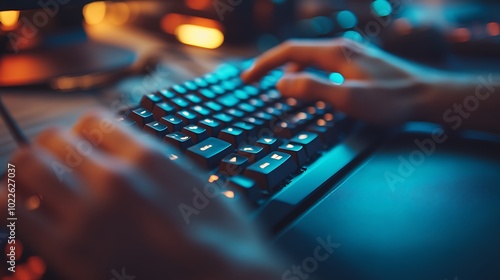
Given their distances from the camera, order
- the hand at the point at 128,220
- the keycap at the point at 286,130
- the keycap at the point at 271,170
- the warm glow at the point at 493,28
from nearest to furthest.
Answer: the hand at the point at 128,220 → the keycap at the point at 271,170 → the keycap at the point at 286,130 → the warm glow at the point at 493,28

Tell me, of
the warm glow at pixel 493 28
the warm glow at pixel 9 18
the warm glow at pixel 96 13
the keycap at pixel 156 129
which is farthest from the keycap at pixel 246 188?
the warm glow at pixel 96 13

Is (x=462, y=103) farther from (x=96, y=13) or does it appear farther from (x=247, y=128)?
(x=96, y=13)

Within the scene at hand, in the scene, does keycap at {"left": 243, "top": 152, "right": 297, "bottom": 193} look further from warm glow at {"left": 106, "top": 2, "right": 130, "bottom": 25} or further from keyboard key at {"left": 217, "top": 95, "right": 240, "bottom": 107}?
warm glow at {"left": 106, "top": 2, "right": 130, "bottom": 25}

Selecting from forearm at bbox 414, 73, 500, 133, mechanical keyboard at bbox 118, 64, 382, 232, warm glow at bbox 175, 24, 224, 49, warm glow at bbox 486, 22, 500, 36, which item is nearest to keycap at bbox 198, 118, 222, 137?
mechanical keyboard at bbox 118, 64, 382, 232

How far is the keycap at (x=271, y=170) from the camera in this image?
0.42 meters

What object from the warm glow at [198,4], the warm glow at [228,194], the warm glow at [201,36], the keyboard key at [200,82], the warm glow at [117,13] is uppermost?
the warm glow at [228,194]

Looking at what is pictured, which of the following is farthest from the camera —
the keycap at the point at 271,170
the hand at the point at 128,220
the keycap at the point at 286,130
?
the keycap at the point at 286,130

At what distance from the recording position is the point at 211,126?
0.49 metres

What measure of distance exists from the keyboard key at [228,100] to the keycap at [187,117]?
60 millimetres

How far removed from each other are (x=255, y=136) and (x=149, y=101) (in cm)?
13

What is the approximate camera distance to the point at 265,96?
624 mm

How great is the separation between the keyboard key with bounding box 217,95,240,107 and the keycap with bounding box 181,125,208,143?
0.31 feet

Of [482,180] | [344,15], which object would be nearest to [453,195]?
[482,180]

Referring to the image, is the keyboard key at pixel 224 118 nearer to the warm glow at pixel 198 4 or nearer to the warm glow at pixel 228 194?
the warm glow at pixel 228 194
